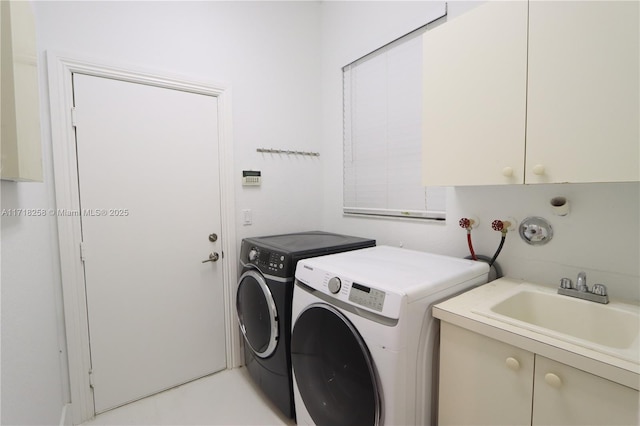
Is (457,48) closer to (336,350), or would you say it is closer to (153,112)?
(336,350)

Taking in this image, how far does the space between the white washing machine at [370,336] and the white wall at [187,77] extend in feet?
3.31

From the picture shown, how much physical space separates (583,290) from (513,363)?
1.73ft

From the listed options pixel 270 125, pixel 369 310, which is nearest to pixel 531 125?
pixel 369 310

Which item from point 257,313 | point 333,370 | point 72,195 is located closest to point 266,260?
point 257,313

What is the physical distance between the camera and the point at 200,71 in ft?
6.57

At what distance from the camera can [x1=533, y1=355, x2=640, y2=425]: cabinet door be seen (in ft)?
2.39

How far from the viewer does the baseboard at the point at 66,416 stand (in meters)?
1.56

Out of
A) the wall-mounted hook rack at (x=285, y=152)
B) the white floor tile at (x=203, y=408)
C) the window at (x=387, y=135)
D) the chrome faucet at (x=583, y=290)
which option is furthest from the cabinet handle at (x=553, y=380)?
A: the wall-mounted hook rack at (x=285, y=152)

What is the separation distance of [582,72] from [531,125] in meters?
0.19

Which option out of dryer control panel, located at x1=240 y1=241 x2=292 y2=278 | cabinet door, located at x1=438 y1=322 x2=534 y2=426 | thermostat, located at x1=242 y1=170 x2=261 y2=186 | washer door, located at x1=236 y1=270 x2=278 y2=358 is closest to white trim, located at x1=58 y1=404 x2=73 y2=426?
washer door, located at x1=236 y1=270 x2=278 y2=358

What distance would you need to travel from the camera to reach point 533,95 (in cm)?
103

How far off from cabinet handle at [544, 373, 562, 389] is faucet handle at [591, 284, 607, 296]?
51cm

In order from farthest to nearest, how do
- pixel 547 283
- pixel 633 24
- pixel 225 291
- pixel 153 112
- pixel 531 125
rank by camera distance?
pixel 225 291 → pixel 153 112 → pixel 547 283 → pixel 531 125 → pixel 633 24

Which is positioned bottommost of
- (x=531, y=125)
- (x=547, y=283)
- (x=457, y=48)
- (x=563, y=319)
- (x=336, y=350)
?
(x=336, y=350)
